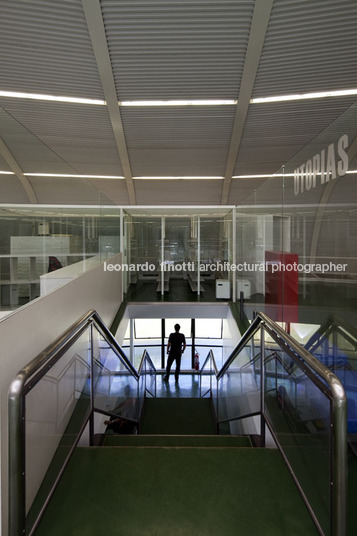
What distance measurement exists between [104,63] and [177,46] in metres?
1.75

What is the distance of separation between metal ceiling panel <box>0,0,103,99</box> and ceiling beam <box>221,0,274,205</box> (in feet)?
11.2

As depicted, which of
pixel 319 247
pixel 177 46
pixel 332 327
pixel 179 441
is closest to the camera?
pixel 332 327

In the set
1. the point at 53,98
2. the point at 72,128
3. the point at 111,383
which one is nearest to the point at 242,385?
the point at 111,383

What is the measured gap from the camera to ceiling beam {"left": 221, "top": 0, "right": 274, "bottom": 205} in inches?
255

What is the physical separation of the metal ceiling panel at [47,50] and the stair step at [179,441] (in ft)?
24.5

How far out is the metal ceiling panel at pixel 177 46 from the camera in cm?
658

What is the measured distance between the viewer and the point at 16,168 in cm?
178

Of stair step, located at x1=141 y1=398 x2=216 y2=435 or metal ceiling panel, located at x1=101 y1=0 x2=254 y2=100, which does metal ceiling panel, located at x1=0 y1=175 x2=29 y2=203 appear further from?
metal ceiling panel, located at x1=101 y1=0 x2=254 y2=100

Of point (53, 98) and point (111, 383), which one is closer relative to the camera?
point (111, 383)

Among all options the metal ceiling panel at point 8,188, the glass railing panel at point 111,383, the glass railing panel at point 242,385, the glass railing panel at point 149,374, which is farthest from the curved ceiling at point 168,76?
the glass railing panel at point 149,374

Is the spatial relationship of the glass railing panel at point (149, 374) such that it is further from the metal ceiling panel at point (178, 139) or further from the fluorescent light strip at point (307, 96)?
the fluorescent light strip at point (307, 96)

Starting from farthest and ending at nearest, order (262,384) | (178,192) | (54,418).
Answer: (178,192)
(262,384)
(54,418)

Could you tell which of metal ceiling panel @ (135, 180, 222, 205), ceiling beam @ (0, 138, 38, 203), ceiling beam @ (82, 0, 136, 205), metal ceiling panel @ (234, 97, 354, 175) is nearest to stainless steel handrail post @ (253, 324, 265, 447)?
ceiling beam @ (0, 138, 38, 203)

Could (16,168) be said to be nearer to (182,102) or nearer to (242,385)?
(242,385)
